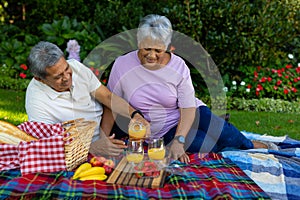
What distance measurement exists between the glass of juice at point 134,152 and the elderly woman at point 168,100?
479 mm

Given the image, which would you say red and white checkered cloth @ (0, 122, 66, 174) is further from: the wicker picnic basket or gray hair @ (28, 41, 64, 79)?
gray hair @ (28, 41, 64, 79)

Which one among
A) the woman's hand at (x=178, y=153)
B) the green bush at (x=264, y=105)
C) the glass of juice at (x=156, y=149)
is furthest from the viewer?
the green bush at (x=264, y=105)

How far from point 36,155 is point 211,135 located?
152cm

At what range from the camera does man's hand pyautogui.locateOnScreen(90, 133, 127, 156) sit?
3.50 meters

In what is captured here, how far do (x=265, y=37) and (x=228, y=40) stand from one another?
57 centimetres

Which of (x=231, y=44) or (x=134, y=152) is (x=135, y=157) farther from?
(x=231, y=44)

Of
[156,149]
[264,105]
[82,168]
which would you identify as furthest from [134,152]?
[264,105]

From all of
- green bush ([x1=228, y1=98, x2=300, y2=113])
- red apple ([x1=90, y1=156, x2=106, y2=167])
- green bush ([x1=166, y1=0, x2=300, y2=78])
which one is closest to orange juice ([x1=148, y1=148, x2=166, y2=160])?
red apple ([x1=90, y1=156, x2=106, y2=167])

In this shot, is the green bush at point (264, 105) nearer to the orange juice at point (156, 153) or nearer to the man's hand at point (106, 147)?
the man's hand at point (106, 147)

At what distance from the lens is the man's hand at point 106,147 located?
3.50 m

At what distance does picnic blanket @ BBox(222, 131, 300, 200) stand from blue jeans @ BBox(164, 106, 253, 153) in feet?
0.52

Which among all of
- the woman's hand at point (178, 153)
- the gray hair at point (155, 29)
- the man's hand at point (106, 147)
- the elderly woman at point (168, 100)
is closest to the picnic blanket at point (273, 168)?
the elderly woman at point (168, 100)

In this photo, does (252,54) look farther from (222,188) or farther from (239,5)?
(222,188)

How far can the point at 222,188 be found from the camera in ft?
9.71
